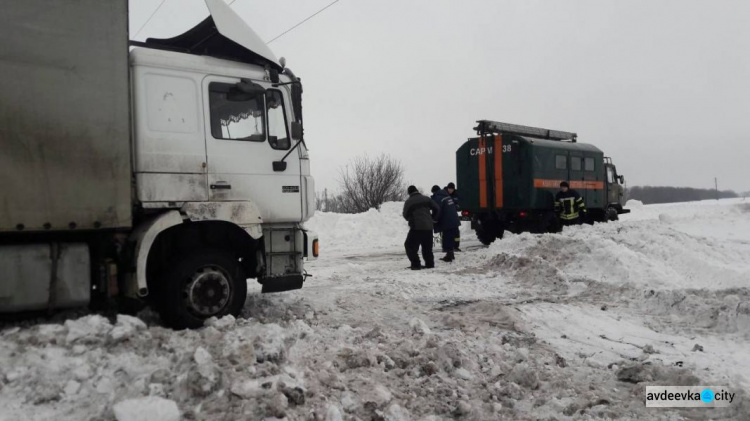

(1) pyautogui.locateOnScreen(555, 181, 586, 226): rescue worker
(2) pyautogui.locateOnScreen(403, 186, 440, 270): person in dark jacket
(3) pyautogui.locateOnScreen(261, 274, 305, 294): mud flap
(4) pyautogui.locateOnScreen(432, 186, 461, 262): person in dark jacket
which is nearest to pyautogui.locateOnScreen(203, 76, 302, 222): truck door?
(3) pyautogui.locateOnScreen(261, 274, 305, 294): mud flap

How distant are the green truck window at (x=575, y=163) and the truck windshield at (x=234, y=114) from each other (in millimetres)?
13297

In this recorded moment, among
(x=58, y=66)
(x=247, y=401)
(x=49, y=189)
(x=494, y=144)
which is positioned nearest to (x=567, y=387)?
(x=247, y=401)

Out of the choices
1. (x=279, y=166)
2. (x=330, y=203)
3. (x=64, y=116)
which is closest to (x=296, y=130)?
(x=279, y=166)

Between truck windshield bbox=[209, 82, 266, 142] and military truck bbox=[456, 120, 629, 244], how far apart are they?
36.0 feet

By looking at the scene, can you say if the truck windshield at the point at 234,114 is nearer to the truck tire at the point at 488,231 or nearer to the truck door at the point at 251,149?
the truck door at the point at 251,149

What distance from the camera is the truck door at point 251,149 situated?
5453mm

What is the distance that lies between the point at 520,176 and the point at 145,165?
12.2m

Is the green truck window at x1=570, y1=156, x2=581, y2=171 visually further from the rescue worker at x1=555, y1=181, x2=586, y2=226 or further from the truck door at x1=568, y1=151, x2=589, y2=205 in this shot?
the rescue worker at x1=555, y1=181, x2=586, y2=226

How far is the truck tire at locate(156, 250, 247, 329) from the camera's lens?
5078 mm

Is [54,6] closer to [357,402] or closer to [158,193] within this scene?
[158,193]

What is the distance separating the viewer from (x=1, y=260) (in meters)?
4.35

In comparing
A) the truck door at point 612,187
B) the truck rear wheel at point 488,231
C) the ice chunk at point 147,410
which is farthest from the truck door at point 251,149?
the truck door at point 612,187

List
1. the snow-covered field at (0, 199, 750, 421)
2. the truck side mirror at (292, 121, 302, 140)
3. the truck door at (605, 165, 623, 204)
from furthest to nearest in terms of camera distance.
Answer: the truck door at (605, 165, 623, 204) → the truck side mirror at (292, 121, 302, 140) → the snow-covered field at (0, 199, 750, 421)

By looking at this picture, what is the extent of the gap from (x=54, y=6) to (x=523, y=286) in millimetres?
7556
